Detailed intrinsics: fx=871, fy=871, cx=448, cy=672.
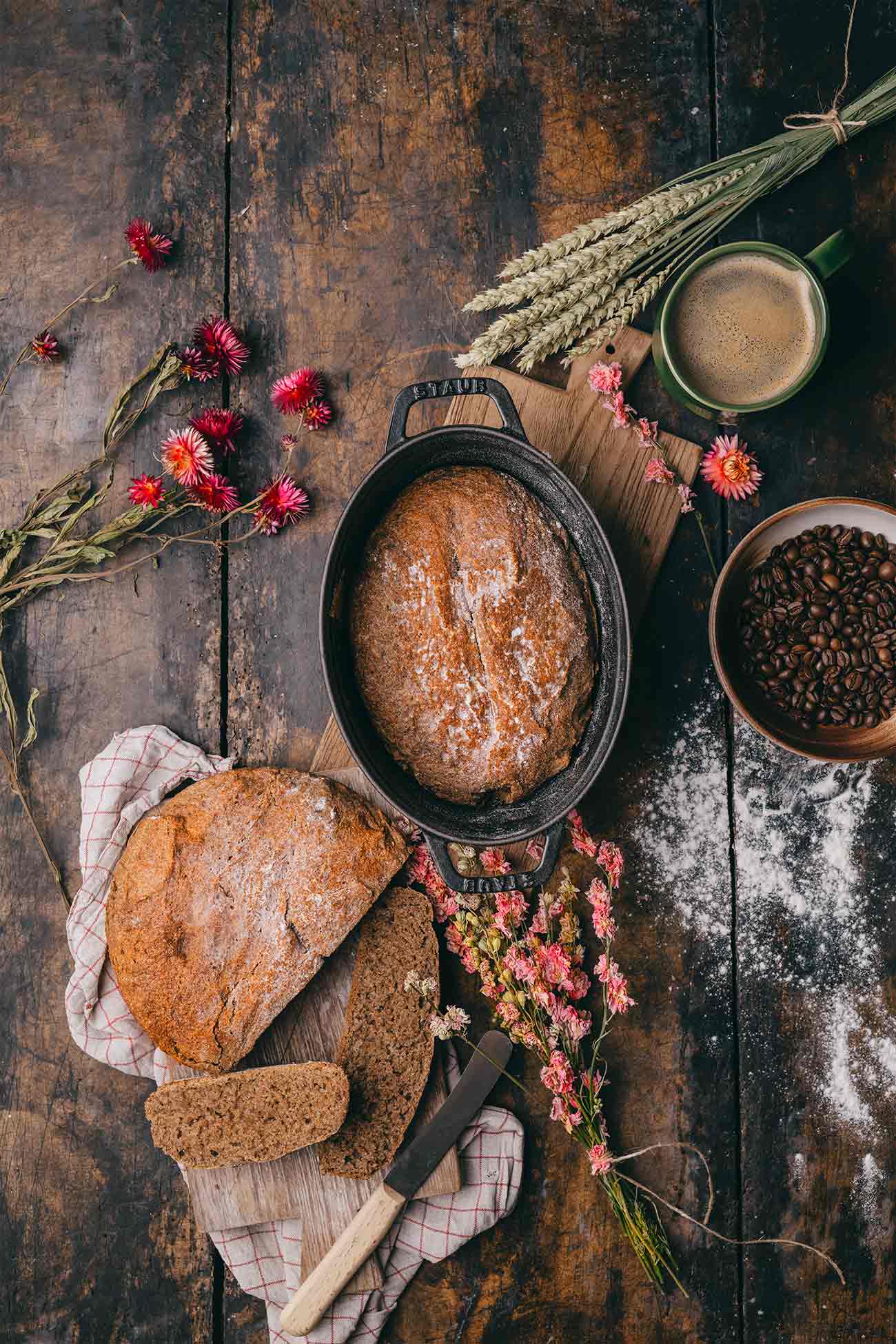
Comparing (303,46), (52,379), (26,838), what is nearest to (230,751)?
(26,838)

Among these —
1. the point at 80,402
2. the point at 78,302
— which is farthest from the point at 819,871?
the point at 78,302

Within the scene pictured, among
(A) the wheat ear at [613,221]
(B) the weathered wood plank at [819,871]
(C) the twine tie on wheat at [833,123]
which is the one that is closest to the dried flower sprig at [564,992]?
(B) the weathered wood plank at [819,871]

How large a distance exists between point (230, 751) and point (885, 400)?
1672mm

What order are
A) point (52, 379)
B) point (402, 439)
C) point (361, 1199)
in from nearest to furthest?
point (402, 439) → point (361, 1199) → point (52, 379)

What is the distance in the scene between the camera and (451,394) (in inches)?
61.9

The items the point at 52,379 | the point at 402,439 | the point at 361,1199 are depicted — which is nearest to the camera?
the point at 402,439

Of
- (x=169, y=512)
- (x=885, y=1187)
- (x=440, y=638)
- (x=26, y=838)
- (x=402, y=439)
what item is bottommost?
(x=885, y=1187)

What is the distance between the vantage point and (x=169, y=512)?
73.3 inches

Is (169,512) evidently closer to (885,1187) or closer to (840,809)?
(840,809)

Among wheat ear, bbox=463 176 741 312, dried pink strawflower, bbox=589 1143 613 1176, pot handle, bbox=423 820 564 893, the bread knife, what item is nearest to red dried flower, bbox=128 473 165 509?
wheat ear, bbox=463 176 741 312

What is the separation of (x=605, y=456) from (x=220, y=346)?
2.83ft

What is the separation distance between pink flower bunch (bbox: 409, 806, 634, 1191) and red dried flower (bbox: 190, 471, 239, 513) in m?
0.83

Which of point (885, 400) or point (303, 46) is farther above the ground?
point (303, 46)

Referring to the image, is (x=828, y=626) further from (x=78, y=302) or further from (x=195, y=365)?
(x=78, y=302)
